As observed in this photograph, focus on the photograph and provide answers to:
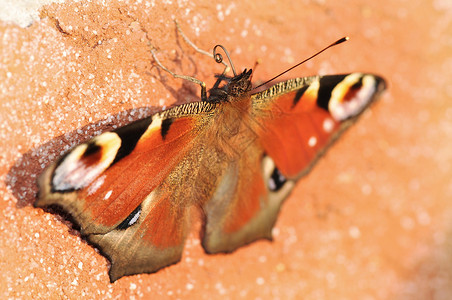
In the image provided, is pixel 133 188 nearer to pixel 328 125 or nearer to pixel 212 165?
pixel 212 165

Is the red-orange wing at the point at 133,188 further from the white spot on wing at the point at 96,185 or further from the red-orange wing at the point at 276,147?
the red-orange wing at the point at 276,147

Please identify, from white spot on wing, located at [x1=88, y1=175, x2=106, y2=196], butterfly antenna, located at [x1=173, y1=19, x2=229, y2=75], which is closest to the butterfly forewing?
white spot on wing, located at [x1=88, y1=175, x2=106, y2=196]

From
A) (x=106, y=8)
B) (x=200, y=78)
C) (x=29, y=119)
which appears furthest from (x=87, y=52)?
(x=200, y=78)

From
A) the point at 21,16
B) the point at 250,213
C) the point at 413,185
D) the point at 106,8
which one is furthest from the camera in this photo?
the point at 413,185

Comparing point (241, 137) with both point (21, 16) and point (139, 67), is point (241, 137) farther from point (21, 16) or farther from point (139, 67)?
point (21, 16)

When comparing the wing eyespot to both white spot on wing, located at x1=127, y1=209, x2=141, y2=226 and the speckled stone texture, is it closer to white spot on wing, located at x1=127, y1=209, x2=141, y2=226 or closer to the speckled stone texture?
white spot on wing, located at x1=127, y1=209, x2=141, y2=226
